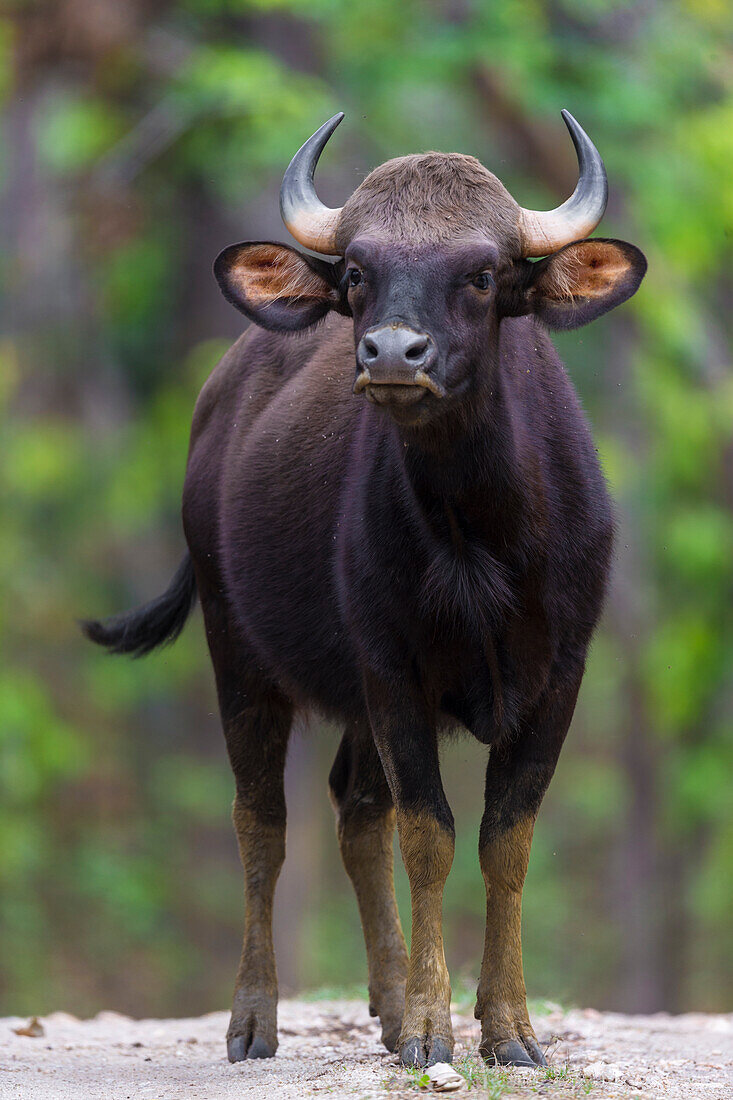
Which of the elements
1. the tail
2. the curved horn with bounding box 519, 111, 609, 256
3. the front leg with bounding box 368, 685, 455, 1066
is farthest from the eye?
the tail

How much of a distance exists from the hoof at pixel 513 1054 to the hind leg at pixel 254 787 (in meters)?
1.32

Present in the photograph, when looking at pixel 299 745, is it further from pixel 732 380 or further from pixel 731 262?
pixel 731 262

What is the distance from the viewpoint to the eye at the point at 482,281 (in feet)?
16.6

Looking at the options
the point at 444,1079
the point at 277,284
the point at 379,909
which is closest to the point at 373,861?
the point at 379,909

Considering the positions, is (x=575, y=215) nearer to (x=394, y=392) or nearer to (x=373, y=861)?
(x=394, y=392)

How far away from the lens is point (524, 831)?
18.4 feet

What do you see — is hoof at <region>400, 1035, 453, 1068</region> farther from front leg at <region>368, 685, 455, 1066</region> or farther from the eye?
the eye

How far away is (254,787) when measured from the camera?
693cm

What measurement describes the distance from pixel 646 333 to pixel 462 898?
9928 mm

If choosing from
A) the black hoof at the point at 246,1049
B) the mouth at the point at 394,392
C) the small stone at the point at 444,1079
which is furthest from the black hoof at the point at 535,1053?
the mouth at the point at 394,392

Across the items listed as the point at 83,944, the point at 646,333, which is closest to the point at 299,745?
the point at 646,333

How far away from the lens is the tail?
790 centimetres

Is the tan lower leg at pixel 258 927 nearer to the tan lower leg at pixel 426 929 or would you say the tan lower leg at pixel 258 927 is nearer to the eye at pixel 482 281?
the tan lower leg at pixel 426 929

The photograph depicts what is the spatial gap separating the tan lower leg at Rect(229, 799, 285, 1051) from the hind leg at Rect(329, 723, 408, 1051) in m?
0.31
